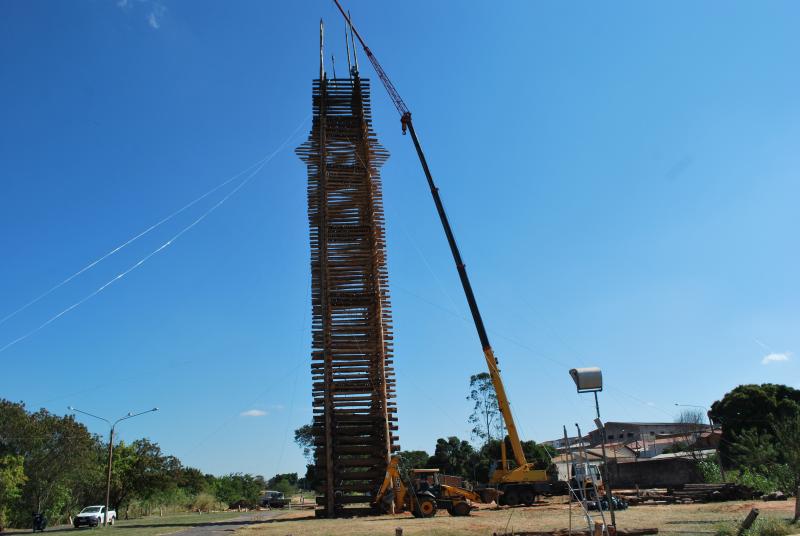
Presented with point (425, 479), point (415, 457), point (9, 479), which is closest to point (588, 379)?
point (425, 479)

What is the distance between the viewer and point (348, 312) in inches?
1097

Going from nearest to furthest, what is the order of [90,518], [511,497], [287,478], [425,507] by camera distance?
[425,507]
[511,497]
[90,518]
[287,478]

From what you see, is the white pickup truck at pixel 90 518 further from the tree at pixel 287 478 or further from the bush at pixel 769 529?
the tree at pixel 287 478

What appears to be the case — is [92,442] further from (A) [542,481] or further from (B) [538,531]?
(B) [538,531]

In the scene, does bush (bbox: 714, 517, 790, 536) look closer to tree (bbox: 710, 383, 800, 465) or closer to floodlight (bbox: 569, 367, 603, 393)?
floodlight (bbox: 569, 367, 603, 393)

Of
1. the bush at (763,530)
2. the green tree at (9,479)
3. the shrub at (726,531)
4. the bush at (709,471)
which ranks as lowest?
the shrub at (726,531)

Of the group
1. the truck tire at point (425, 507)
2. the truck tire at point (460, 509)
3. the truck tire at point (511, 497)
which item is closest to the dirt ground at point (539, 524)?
the truck tire at point (460, 509)

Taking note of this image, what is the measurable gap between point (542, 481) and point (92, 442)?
33.2m

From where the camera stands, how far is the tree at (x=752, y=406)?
48.8 metres

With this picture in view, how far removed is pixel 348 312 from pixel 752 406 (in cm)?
3940

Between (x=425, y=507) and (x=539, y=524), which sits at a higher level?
(x=425, y=507)

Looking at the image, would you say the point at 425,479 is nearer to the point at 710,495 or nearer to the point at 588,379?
the point at 710,495

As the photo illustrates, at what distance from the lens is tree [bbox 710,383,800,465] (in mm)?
48750

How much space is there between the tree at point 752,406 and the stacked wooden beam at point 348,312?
34.4m
